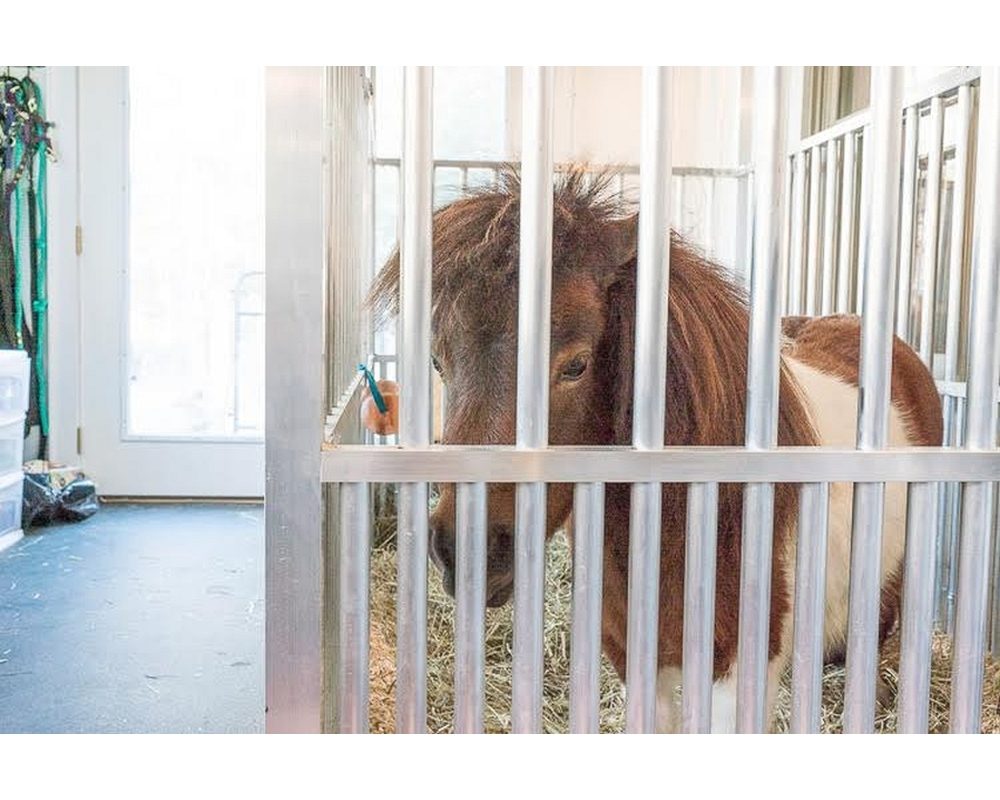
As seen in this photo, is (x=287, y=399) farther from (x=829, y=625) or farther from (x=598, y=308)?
(x=829, y=625)

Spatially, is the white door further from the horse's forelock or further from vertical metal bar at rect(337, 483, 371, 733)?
vertical metal bar at rect(337, 483, 371, 733)

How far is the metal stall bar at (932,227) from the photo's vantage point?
7.00 feet

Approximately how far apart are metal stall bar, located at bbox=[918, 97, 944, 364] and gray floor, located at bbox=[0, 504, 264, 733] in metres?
1.92

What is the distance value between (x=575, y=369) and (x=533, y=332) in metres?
0.34

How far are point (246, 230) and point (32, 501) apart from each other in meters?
1.68

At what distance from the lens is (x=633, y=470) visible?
81 cm

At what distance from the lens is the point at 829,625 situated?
4.92 ft

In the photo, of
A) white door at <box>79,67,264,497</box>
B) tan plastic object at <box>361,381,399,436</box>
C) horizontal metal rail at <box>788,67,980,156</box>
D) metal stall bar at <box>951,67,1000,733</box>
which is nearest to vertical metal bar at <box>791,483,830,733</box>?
metal stall bar at <box>951,67,1000,733</box>

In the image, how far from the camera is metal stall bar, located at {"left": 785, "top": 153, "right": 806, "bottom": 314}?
9.89ft

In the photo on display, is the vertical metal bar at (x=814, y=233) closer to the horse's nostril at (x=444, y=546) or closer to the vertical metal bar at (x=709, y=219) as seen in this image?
the vertical metal bar at (x=709, y=219)

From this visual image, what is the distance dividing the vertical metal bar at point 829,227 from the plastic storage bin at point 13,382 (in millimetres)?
3180

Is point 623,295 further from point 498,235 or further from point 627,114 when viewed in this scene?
point 627,114


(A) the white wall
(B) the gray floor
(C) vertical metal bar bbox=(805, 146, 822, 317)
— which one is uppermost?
(A) the white wall

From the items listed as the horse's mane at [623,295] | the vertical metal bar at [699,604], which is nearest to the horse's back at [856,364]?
the horse's mane at [623,295]
